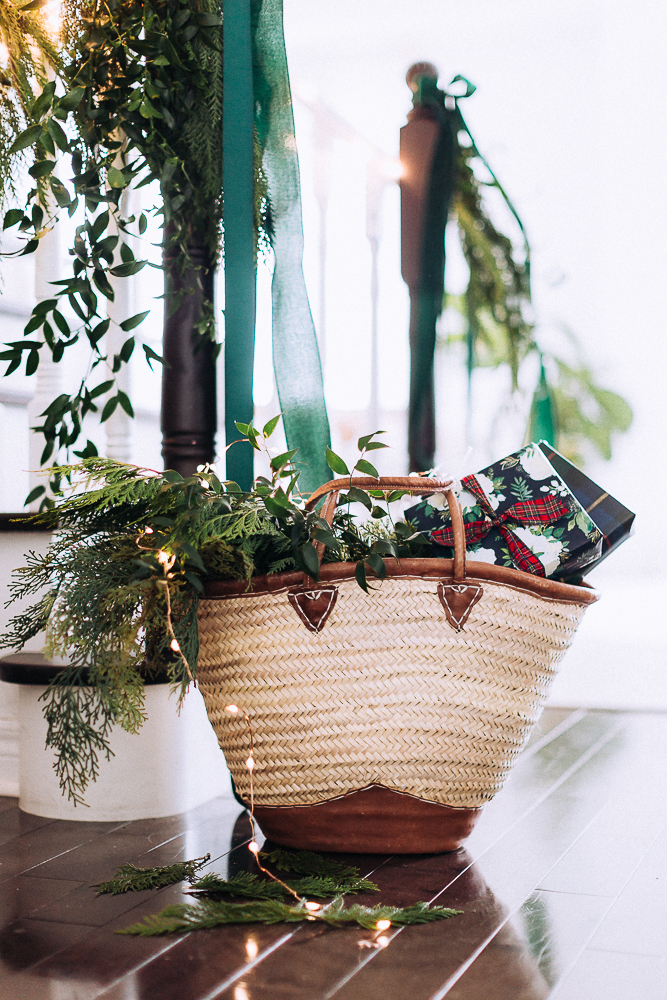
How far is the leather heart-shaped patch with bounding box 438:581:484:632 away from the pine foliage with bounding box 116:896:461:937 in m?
0.27

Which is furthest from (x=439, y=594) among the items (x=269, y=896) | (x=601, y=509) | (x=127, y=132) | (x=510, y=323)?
(x=510, y=323)

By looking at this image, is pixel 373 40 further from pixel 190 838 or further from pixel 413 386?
pixel 190 838

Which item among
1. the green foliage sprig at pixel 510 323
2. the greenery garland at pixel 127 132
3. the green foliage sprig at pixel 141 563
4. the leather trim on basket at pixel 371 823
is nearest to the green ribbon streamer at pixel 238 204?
the greenery garland at pixel 127 132

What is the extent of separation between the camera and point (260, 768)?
3.21ft

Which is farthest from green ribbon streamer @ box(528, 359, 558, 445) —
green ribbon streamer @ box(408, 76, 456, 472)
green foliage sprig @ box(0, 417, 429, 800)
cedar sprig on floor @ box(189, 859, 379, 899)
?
cedar sprig on floor @ box(189, 859, 379, 899)

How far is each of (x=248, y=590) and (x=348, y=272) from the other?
4.49 ft

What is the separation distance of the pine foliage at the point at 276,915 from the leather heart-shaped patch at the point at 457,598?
10.8 inches

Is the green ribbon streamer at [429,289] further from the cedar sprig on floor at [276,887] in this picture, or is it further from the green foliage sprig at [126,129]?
the cedar sprig on floor at [276,887]

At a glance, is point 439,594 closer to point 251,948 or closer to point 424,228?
point 251,948

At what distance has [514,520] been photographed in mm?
1009

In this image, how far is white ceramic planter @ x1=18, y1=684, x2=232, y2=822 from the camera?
1.18 m

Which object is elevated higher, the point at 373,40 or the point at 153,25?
the point at 373,40

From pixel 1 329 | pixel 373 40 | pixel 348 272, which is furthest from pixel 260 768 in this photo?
pixel 373 40

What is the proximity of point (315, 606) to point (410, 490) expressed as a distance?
6.0 inches
